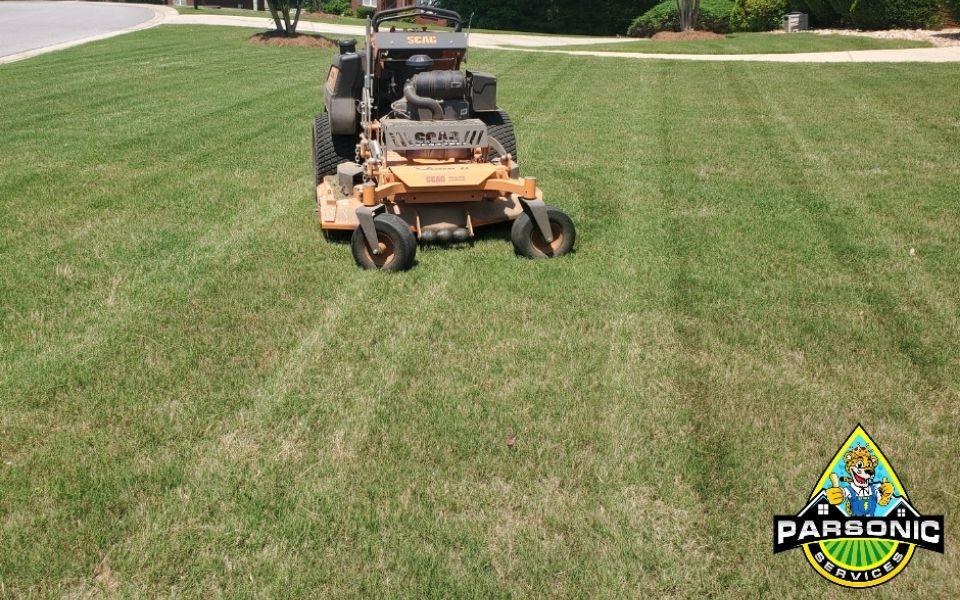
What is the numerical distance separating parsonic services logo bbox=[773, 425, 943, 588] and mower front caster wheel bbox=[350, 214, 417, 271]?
136 inches

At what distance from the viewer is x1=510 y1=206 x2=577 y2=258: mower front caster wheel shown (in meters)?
6.68

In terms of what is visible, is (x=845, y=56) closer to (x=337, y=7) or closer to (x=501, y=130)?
(x=501, y=130)

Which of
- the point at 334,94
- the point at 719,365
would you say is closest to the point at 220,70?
the point at 334,94

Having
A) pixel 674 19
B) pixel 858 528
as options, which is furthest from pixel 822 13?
pixel 858 528

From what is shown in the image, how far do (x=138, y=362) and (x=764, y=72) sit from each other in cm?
1567

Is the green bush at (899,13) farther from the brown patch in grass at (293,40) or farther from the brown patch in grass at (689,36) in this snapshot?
the brown patch in grass at (293,40)

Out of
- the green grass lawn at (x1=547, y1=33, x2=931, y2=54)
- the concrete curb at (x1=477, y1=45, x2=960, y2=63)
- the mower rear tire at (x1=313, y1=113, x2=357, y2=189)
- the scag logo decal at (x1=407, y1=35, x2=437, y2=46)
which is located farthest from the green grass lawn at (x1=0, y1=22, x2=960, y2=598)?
the green grass lawn at (x1=547, y1=33, x2=931, y2=54)

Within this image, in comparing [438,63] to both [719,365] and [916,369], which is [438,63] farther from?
[916,369]

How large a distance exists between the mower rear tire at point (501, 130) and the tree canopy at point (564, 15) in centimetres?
2868

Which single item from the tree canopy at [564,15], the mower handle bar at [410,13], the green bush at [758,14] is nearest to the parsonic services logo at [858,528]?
the mower handle bar at [410,13]

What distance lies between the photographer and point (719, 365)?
5.07 m

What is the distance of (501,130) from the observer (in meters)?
9.12

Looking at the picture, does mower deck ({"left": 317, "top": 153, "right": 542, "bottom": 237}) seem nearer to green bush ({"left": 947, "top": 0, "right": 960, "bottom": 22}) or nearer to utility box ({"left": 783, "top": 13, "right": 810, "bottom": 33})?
green bush ({"left": 947, "top": 0, "right": 960, "bottom": 22})

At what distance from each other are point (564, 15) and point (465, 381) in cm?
3455
